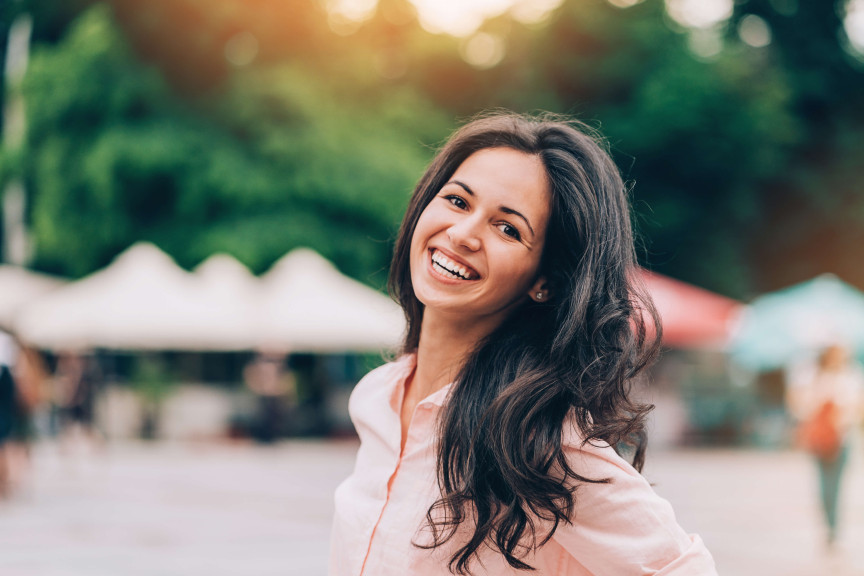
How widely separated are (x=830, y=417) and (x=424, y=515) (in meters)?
7.63

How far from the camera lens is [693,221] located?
2588cm

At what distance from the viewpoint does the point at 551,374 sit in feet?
5.96

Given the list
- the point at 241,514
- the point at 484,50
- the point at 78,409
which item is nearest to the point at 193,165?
the point at 78,409

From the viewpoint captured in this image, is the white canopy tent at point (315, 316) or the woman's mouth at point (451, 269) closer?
the woman's mouth at point (451, 269)

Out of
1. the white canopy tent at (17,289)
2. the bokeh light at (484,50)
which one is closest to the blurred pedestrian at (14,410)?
the white canopy tent at (17,289)

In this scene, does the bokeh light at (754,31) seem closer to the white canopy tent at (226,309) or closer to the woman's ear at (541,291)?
the white canopy tent at (226,309)

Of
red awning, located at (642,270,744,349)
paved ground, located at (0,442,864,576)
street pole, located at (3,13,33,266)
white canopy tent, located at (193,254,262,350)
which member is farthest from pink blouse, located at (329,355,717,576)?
street pole, located at (3,13,33,266)

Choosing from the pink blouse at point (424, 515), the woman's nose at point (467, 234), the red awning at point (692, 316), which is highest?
the woman's nose at point (467, 234)

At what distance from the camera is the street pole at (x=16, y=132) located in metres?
21.0

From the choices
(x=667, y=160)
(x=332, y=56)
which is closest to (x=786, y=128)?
(x=667, y=160)

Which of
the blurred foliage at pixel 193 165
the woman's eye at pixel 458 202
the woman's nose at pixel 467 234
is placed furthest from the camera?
the blurred foliage at pixel 193 165

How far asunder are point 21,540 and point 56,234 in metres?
12.7

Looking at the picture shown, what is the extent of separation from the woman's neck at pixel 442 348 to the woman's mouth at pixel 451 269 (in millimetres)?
117

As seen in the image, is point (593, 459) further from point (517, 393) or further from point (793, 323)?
point (793, 323)
